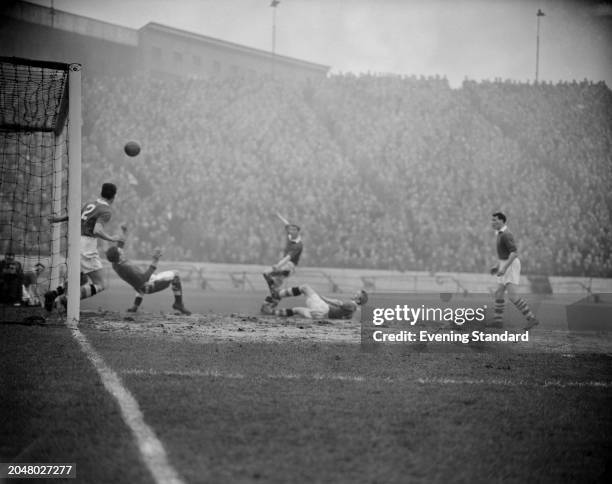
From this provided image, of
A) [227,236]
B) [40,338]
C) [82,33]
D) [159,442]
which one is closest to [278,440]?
[159,442]

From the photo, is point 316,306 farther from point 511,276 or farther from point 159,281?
point 511,276

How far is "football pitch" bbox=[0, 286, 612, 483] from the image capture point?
2.92m

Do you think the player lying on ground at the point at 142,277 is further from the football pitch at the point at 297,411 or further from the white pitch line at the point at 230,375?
the white pitch line at the point at 230,375

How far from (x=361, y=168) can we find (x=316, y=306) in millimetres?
19604

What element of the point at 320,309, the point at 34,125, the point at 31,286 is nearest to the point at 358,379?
the point at 320,309

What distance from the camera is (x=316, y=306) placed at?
10.4 metres

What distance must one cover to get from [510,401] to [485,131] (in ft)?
97.3

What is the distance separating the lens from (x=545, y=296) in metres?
20.8

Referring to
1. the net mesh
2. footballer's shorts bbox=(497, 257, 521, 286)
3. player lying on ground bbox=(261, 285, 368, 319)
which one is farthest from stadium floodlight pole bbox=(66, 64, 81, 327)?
footballer's shorts bbox=(497, 257, 521, 286)

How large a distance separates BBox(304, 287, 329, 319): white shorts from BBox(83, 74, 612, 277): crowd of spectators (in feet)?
37.2

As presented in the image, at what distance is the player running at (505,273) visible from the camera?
31.8 feet

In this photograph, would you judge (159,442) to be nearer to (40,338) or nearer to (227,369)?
(227,369)

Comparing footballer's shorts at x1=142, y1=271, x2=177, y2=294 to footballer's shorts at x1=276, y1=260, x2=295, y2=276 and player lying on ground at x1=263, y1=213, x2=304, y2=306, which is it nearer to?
player lying on ground at x1=263, y1=213, x2=304, y2=306

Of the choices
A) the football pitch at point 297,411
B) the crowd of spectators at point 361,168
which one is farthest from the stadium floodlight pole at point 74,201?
the crowd of spectators at point 361,168
